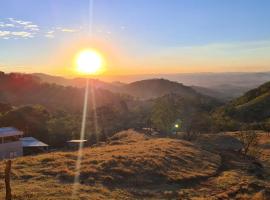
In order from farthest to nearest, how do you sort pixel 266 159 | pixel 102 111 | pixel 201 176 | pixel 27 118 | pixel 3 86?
pixel 3 86 → pixel 102 111 → pixel 27 118 → pixel 266 159 → pixel 201 176

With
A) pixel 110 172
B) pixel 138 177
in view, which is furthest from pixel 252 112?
pixel 110 172

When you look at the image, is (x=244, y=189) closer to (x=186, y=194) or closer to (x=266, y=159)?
(x=186, y=194)

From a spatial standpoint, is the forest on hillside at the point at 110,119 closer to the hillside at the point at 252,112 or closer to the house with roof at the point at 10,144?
the hillside at the point at 252,112

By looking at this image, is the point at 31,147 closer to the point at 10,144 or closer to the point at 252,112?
the point at 10,144

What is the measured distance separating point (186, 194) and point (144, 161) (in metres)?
6.67

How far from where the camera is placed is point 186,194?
23.2 m

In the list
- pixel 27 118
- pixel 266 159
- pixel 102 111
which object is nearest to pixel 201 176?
pixel 266 159

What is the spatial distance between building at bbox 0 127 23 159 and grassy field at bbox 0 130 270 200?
11776 millimetres

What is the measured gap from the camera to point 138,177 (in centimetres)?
2603

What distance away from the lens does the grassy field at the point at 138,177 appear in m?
21.6

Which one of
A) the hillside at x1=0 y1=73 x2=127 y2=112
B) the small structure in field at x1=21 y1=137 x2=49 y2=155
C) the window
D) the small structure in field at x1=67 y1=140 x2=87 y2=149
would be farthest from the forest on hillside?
the window

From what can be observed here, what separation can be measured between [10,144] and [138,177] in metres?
20.2

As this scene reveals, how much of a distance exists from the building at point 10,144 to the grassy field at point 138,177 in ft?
38.6

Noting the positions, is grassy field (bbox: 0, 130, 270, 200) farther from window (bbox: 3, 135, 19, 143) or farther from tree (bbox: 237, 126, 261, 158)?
window (bbox: 3, 135, 19, 143)
